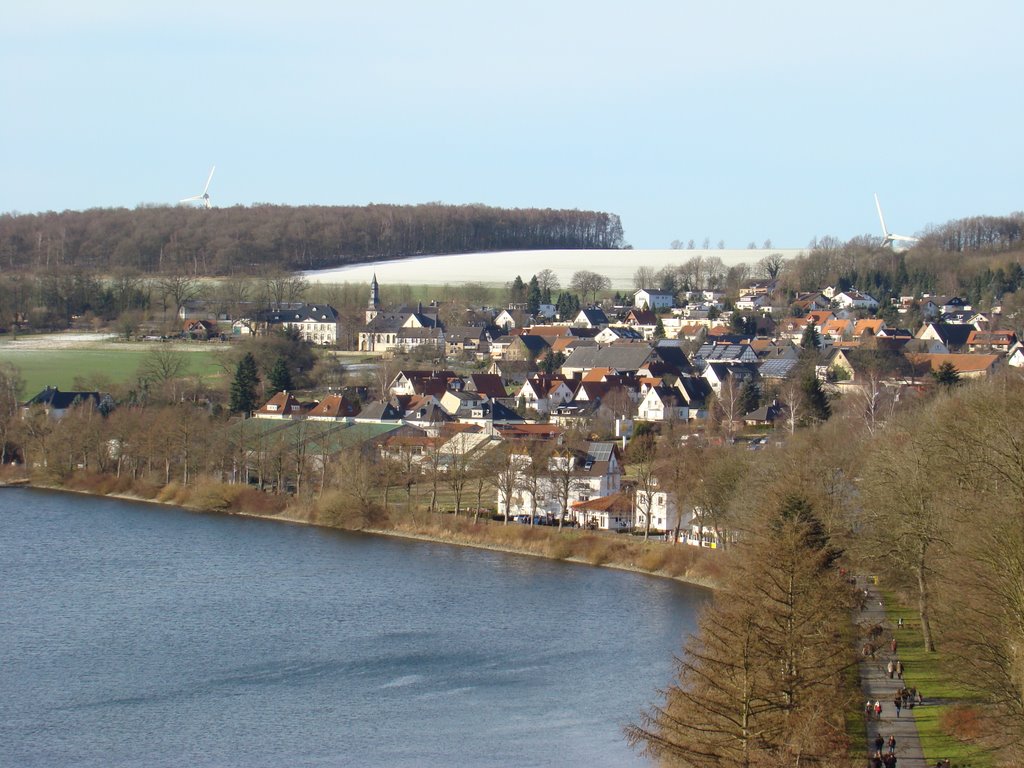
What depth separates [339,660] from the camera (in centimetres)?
1567

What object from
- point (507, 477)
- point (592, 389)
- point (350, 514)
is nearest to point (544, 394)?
point (592, 389)

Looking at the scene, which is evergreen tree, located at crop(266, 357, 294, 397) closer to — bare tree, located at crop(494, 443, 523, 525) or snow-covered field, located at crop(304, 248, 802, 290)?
bare tree, located at crop(494, 443, 523, 525)

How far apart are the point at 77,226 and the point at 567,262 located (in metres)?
22.6

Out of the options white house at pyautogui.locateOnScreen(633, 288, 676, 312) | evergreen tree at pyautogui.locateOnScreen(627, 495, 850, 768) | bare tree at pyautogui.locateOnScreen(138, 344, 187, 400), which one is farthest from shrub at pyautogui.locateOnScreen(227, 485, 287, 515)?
white house at pyautogui.locateOnScreen(633, 288, 676, 312)

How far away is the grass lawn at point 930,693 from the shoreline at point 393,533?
3463mm

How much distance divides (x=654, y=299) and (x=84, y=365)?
987 inches

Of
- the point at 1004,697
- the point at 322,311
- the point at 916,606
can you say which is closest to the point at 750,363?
the point at 322,311

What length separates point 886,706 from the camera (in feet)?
43.4

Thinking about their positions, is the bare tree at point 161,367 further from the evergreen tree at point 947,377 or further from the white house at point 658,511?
the evergreen tree at point 947,377

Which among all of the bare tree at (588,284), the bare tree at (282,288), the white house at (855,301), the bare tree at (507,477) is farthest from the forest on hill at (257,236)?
the bare tree at (507,477)

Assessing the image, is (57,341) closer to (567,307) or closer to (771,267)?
(567,307)

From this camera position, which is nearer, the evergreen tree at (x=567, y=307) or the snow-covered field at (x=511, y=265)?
the evergreen tree at (x=567, y=307)

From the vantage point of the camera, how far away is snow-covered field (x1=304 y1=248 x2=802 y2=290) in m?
65.5

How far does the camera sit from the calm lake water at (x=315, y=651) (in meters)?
12.9
